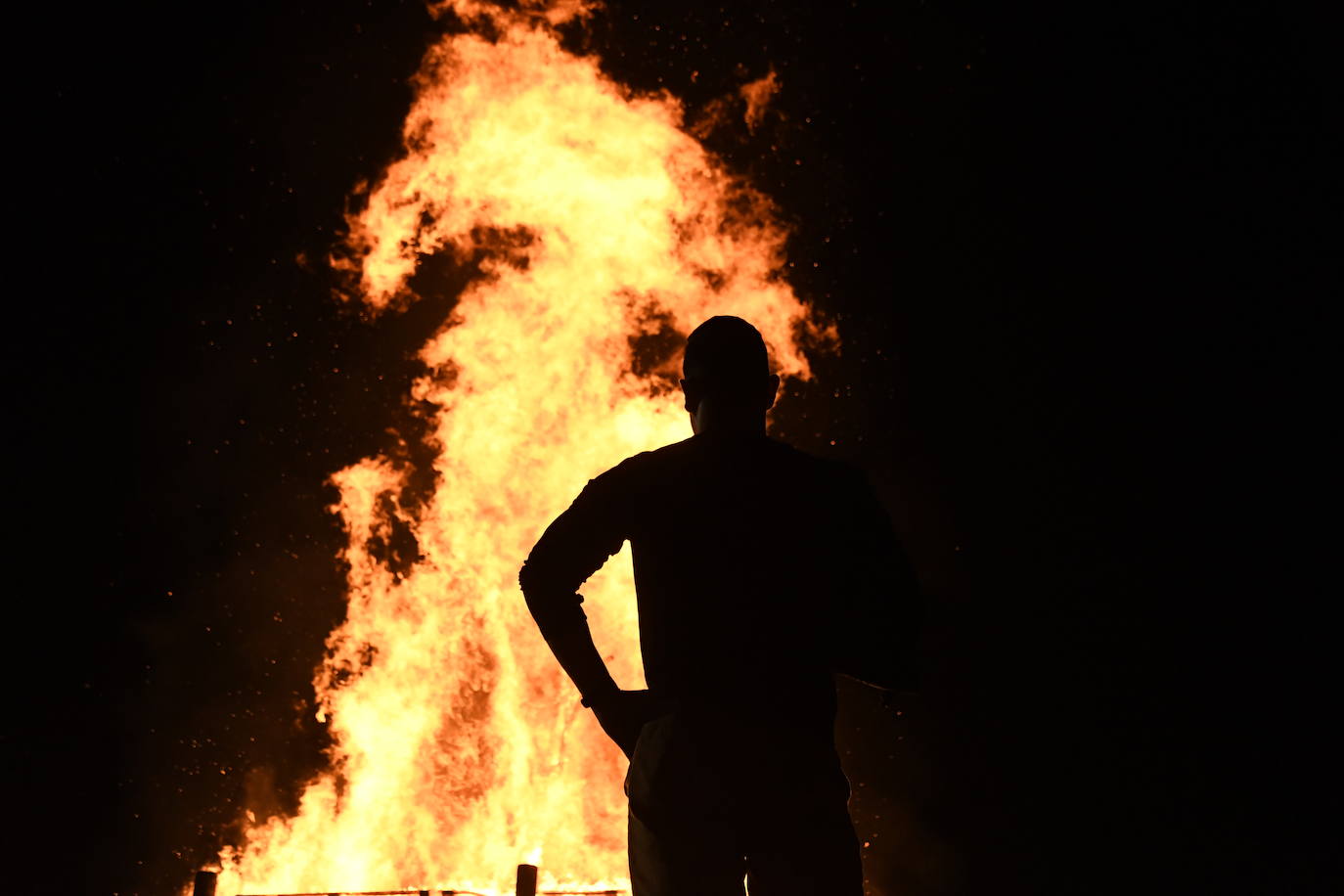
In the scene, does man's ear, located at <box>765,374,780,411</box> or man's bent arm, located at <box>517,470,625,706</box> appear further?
man's ear, located at <box>765,374,780,411</box>

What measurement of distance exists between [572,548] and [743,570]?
343 millimetres

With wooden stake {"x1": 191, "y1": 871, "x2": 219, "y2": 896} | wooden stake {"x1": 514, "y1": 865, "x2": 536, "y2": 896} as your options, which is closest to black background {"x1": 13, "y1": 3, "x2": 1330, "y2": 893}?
wooden stake {"x1": 191, "y1": 871, "x2": 219, "y2": 896}

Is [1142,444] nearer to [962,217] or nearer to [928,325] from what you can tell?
[928,325]

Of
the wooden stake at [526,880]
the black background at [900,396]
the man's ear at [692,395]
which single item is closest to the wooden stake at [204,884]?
the wooden stake at [526,880]

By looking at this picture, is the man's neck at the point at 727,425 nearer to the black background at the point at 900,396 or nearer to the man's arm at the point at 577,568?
the man's arm at the point at 577,568

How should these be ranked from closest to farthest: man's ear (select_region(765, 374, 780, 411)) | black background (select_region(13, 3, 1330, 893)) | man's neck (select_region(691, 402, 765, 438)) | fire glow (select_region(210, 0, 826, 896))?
man's neck (select_region(691, 402, 765, 438))
man's ear (select_region(765, 374, 780, 411))
fire glow (select_region(210, 0, 826, 896))
black background (select_region(13, 3, 1330, 893))

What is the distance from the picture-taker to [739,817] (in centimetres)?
142

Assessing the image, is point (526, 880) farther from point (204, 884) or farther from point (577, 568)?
point (577, 568)

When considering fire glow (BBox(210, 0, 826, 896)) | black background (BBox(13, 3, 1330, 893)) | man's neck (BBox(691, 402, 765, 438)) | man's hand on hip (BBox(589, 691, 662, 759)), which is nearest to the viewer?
man's hand on hip (BBox(589, 691, 662, 759))

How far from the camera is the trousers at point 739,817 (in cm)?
142

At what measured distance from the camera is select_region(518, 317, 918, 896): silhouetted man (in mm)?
1429

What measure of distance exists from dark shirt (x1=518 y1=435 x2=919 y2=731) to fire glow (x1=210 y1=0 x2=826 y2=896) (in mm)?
4711

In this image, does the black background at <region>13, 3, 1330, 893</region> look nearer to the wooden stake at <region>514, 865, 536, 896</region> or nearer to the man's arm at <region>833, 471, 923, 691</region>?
the wooden stake at <region>514, 865, 536, 896</region>

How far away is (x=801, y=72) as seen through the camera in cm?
719
